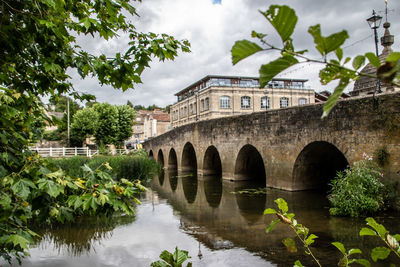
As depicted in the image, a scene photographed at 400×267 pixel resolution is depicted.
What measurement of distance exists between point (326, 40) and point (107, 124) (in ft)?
121

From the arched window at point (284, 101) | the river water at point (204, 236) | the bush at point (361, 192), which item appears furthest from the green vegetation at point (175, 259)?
the arched window at point (284, 101)

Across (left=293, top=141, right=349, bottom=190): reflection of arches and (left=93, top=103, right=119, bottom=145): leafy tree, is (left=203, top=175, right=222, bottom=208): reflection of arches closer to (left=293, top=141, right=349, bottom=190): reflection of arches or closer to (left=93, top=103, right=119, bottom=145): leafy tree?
(left=293, top=141, right=349, bottom=190): reflection of arches

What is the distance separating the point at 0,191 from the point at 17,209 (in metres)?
0.19

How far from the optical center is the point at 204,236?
6.87 meters

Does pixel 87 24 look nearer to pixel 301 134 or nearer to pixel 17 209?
pixel 17 209

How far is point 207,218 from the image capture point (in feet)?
28.3

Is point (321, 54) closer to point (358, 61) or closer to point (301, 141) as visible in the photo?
point (358, 61)

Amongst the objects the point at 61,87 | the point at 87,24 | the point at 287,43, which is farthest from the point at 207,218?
the point at 287,43

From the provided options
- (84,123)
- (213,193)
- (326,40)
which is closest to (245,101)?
(84,123)

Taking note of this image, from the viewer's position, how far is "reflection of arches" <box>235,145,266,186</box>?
49.0 ft

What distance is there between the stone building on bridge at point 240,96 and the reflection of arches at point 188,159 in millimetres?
14491

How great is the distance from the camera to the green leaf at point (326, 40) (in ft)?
2.29

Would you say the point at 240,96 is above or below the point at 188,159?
above

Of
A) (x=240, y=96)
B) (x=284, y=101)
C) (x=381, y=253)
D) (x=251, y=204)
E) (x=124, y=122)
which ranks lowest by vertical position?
(x=251, y=204)
